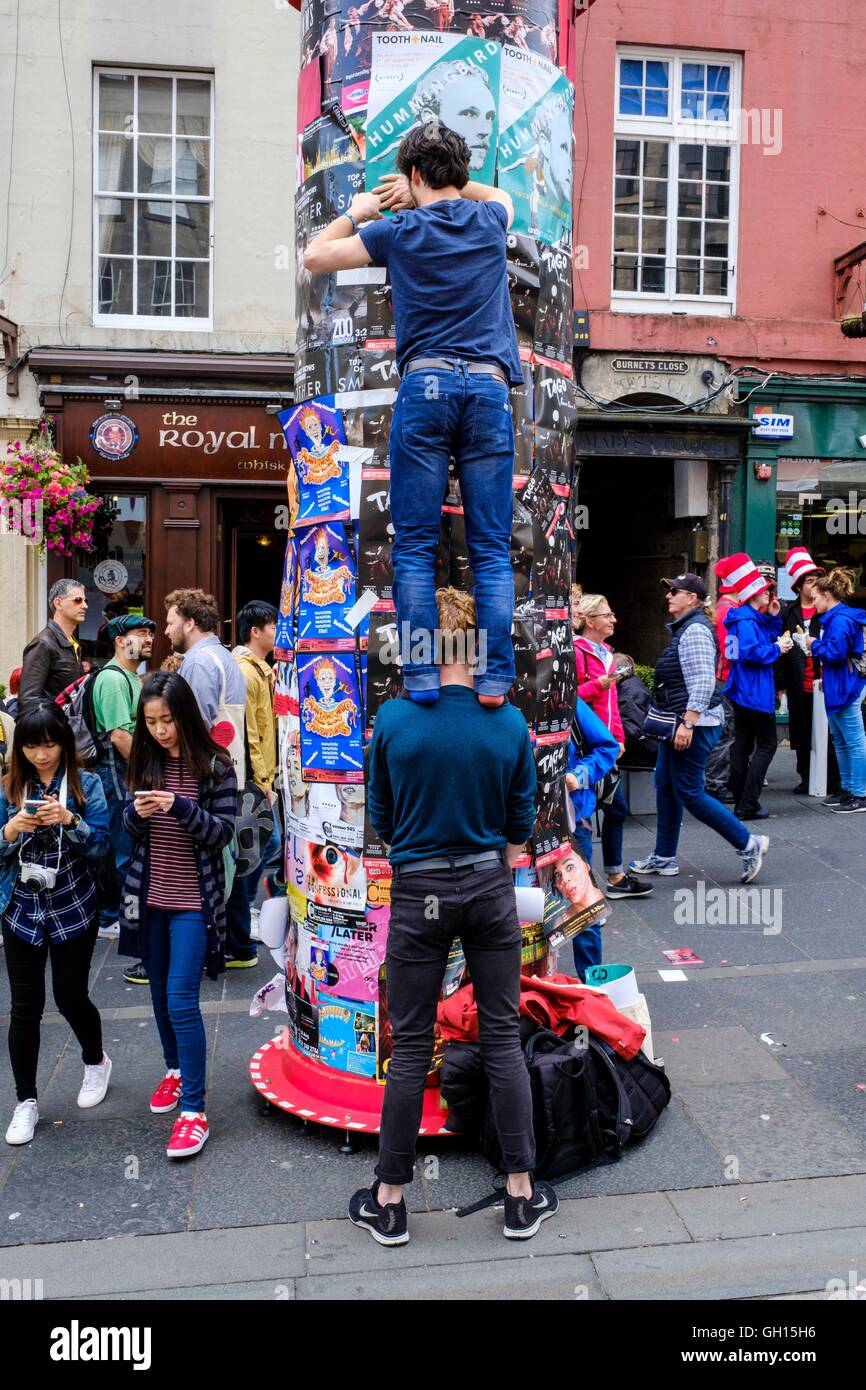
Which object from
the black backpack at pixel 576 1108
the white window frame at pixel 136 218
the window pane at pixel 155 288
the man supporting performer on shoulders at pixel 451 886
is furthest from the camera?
the window pane at pixel 155 288

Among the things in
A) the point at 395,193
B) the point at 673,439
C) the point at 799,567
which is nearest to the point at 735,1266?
the point at 395,193

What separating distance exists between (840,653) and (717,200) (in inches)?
256

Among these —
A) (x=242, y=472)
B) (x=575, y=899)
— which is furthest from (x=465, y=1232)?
Result: (x=242, y=472)

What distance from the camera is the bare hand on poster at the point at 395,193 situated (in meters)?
4.04

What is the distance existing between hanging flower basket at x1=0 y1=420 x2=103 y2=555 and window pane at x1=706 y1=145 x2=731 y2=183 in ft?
26.2

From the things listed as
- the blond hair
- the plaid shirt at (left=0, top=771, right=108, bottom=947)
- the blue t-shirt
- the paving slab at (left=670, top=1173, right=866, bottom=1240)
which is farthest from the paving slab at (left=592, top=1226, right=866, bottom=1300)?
the blond hair

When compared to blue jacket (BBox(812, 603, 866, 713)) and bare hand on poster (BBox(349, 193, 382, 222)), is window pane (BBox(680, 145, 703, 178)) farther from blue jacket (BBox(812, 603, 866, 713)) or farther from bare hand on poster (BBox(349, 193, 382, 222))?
bare hand on poster (BBox(349, 193, 382, 222))

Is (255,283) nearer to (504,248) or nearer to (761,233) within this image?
(761,233)

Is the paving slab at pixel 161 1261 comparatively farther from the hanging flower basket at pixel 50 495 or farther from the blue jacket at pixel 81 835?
the hanging flower basket at pixel 50 495

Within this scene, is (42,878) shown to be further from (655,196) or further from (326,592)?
(655,196)

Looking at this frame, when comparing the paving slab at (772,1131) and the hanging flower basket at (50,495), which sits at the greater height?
the hanging flower basket at (50,495)

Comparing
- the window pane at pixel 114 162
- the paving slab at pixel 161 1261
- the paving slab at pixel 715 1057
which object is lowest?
the paving slab at pixel 161 1261

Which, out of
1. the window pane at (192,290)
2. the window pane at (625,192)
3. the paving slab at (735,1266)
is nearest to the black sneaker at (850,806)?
the paving slab at (735,1266)

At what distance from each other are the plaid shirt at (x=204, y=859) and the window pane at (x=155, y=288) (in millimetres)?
9189
